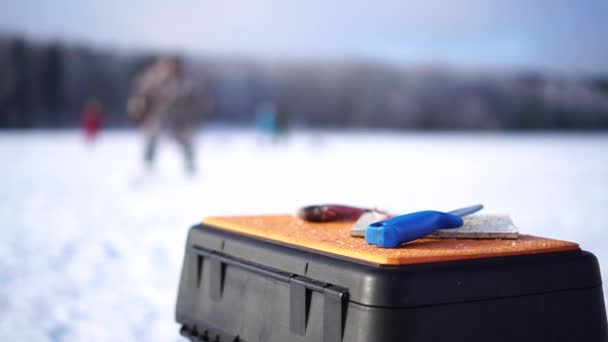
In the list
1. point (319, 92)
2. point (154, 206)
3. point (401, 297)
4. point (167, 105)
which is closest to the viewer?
point (401, 297)

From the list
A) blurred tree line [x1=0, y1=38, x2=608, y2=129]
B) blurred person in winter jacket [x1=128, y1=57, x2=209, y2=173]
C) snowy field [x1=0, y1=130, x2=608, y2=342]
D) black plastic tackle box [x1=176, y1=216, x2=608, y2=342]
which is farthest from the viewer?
blurred tree line [x1=0, y1=38, x2=608, y2=129]

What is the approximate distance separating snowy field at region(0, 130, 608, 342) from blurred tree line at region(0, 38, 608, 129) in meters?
26.7

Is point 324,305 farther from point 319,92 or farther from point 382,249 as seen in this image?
point 319,92

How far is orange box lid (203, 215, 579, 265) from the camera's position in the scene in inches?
58.2

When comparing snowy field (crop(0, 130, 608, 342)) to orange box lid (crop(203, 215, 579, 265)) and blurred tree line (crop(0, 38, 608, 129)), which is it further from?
blurred tree line (crop(0, 38, 608, 129))

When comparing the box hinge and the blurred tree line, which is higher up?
the blurred tree line

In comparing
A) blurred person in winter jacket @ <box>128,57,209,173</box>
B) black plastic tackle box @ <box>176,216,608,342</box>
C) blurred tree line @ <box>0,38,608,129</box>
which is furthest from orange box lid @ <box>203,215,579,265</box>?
blurred tree line @ <box>0,38,608,129</box>

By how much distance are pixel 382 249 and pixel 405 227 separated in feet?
0.31

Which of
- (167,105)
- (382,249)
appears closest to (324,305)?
(382,249)

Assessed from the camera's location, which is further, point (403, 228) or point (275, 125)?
point (275, 125)

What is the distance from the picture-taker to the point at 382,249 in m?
1.55

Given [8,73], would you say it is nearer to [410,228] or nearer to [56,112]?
[56,112]

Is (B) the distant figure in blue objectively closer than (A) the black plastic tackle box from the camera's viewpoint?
No

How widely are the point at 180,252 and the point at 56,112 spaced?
1428 inches
